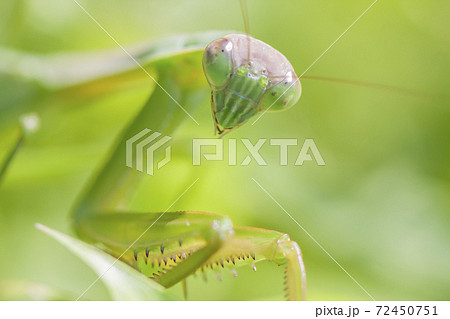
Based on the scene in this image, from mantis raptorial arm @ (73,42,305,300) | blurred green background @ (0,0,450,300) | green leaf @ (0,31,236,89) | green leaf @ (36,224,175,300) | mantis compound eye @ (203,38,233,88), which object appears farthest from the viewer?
blurred green background @ (0,0,450,300)

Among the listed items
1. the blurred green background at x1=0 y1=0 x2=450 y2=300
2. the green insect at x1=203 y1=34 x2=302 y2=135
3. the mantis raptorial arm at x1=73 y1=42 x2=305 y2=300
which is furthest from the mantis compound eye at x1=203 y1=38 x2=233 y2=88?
the blurred green background at x1=0 y1=0 x2=450 y2=300

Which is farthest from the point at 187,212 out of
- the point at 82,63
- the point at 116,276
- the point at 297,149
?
the point at 297,149

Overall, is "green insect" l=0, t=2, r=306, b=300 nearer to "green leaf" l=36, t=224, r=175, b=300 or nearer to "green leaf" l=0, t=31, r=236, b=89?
"green leaf" l=0, t=31, r=236, b=89

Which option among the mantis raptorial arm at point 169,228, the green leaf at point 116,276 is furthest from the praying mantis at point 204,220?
the green leaf at point 116,276

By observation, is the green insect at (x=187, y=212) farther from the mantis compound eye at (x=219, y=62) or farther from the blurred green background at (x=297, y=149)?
the blurred green background at (x=297, y=149)

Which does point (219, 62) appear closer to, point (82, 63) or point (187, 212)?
point (187, 212)

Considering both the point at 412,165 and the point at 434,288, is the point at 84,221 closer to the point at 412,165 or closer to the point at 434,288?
the point at 434,288

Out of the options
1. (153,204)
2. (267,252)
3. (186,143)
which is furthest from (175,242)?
(186,143)
